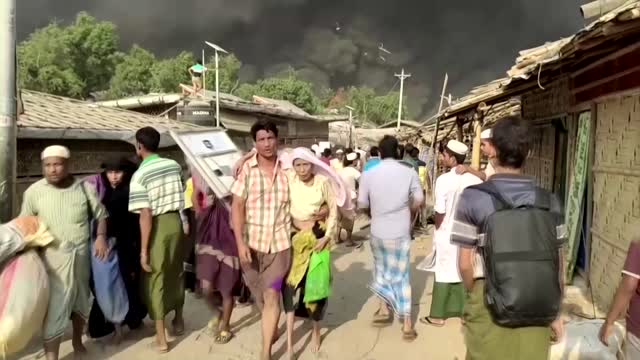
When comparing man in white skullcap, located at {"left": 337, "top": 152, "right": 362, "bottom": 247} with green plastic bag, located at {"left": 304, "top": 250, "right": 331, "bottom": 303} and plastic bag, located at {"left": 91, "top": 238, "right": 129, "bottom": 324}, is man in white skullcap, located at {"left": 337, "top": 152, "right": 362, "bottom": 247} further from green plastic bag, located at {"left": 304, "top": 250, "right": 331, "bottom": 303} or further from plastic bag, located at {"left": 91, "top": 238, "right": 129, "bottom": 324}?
plastic bag, located at {"left": 91, "top": 238, "right": 129, "bottom": 324}

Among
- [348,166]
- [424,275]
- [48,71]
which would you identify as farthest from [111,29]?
[424,275]

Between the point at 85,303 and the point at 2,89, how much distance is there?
1.66 metres

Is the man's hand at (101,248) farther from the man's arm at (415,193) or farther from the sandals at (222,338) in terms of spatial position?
the man's arm at (415,193)

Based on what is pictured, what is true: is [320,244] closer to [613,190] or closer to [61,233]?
[61,233]

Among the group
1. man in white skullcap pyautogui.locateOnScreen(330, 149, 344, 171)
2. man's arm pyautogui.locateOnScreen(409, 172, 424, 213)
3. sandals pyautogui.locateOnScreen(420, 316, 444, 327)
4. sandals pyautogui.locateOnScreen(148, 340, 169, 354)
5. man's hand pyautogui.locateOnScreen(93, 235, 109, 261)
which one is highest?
man in white skullcap pyautogui.locateOnScreen(330, 149, 344, 171)

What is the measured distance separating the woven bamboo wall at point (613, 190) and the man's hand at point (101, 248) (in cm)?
398

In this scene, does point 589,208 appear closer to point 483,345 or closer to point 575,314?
point 575,314

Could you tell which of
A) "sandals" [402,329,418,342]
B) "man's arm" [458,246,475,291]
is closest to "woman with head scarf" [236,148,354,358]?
"sandals" [402,329,418,342]

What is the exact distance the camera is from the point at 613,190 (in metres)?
5.18

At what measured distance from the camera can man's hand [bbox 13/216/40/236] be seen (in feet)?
12.6

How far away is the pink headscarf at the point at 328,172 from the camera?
442 centimetres

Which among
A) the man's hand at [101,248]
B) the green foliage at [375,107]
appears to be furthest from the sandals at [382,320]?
the green foliage at [375,107]

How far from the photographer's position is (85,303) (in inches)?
167

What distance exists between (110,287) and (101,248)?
0.34 metres
